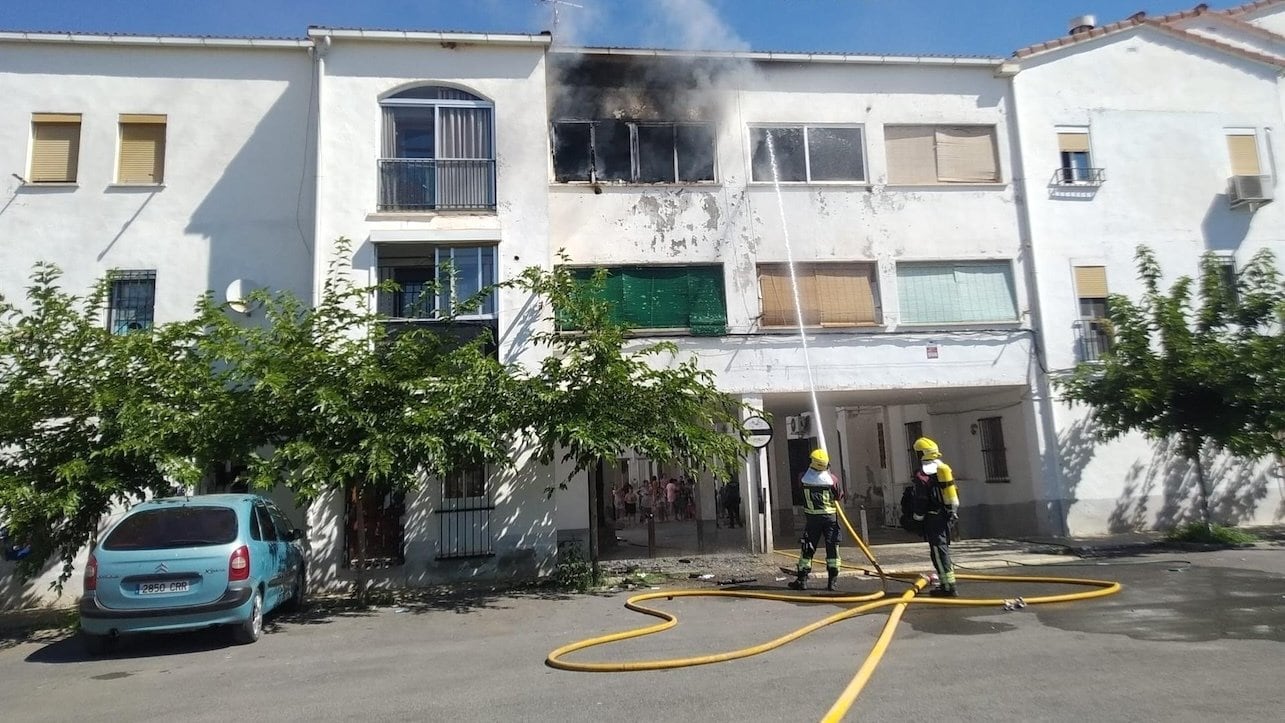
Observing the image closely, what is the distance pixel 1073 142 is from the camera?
16.7m

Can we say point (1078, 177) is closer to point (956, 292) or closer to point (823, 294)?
point (956, 292)

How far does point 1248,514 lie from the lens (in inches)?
634

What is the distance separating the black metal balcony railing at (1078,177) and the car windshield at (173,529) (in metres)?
15.7

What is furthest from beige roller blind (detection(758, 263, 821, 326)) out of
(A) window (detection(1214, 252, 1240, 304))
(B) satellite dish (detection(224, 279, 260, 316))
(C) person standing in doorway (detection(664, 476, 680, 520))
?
(C) person standing in doorway (detection(664, 476, 680, 520))

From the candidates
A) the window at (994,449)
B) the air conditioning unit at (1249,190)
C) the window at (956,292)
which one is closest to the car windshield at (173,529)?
the window at (956,292)

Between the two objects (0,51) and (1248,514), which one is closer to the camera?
(0,51)

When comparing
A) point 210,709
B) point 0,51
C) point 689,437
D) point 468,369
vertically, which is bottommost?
point 210,709

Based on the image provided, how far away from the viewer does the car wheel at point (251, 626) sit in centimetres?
870

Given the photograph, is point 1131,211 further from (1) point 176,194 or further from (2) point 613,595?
(1) point 176,194

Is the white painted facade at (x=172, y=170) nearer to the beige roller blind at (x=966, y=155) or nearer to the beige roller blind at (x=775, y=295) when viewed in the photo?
the beige roller blind at (x=775, y=295)

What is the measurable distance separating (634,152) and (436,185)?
3.80m

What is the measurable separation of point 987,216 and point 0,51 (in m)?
18.2

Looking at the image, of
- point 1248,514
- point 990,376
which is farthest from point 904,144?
point 1248,514

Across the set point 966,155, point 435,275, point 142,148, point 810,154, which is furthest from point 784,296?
point 142,148
